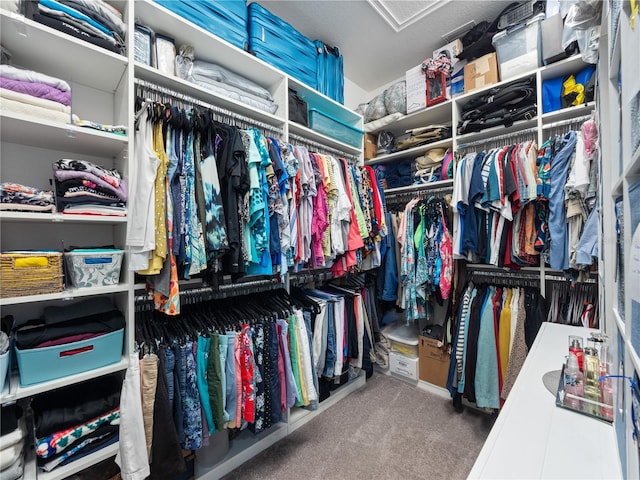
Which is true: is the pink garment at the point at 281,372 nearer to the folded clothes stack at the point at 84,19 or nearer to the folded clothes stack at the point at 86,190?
the folded clothes stack at the point at 86,190

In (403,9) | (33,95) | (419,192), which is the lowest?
(419,192)

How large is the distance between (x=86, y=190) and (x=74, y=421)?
88 cm

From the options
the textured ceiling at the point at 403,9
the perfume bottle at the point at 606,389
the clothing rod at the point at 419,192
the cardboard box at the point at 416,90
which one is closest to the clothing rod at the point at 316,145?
the clothing rod at the point at 419,192

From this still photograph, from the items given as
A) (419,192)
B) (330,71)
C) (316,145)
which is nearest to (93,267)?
(316,145)

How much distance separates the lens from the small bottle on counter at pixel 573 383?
79 centimetres

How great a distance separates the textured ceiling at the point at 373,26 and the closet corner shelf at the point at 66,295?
2.10 meters

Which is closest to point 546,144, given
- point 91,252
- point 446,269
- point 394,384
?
point 446,269

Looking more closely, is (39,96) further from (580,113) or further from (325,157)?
(580,113)

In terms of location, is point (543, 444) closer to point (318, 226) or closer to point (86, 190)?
point (318, 226)

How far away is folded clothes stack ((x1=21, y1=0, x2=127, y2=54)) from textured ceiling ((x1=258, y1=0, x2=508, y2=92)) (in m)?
1.18

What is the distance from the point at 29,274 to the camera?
3.11 ft

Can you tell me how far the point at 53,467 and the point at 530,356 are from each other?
73.7 inches

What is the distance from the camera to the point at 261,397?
4.73ft

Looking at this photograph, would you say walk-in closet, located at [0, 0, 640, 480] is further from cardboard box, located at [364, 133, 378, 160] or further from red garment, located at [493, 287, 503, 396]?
cardboard box, located at [364, 133, 378, 160]
